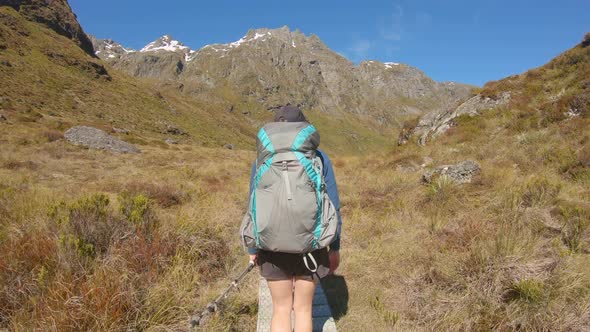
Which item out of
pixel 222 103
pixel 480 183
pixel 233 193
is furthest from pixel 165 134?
pixel 222 103

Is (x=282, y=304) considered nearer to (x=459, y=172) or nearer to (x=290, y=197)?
(x=290, y=197)

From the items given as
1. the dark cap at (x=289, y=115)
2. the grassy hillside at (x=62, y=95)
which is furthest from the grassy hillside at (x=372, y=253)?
the grassy hillside at (x=62, y=95)

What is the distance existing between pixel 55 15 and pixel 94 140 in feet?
270

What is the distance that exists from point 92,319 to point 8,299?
818mm

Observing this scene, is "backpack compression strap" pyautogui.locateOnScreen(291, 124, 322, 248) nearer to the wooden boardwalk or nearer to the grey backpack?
the grey backpack

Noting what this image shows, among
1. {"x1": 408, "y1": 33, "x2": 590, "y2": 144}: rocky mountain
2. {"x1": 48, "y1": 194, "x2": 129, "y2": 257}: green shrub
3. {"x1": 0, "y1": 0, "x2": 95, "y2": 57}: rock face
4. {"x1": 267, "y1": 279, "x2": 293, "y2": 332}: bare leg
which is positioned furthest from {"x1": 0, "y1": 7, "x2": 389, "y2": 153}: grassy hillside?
{"x1": 408, "y1": 33, "x2": 590, "y2": 144}: rocky mountain

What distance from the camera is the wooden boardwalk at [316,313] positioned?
3289 mm

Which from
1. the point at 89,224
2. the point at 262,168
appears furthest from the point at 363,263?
the point at 89,224

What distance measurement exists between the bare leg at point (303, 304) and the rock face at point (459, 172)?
634 centimetres

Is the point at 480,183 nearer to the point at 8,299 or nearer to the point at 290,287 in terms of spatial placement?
the point at 290,287

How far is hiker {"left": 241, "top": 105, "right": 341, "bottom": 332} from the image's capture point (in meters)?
2.18

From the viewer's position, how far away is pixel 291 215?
215 centimetres

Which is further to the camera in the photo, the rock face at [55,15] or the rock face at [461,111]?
the rock face at [55,15]

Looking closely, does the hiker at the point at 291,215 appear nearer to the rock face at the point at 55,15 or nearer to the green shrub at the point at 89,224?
the green shrub at the point at 89,224
